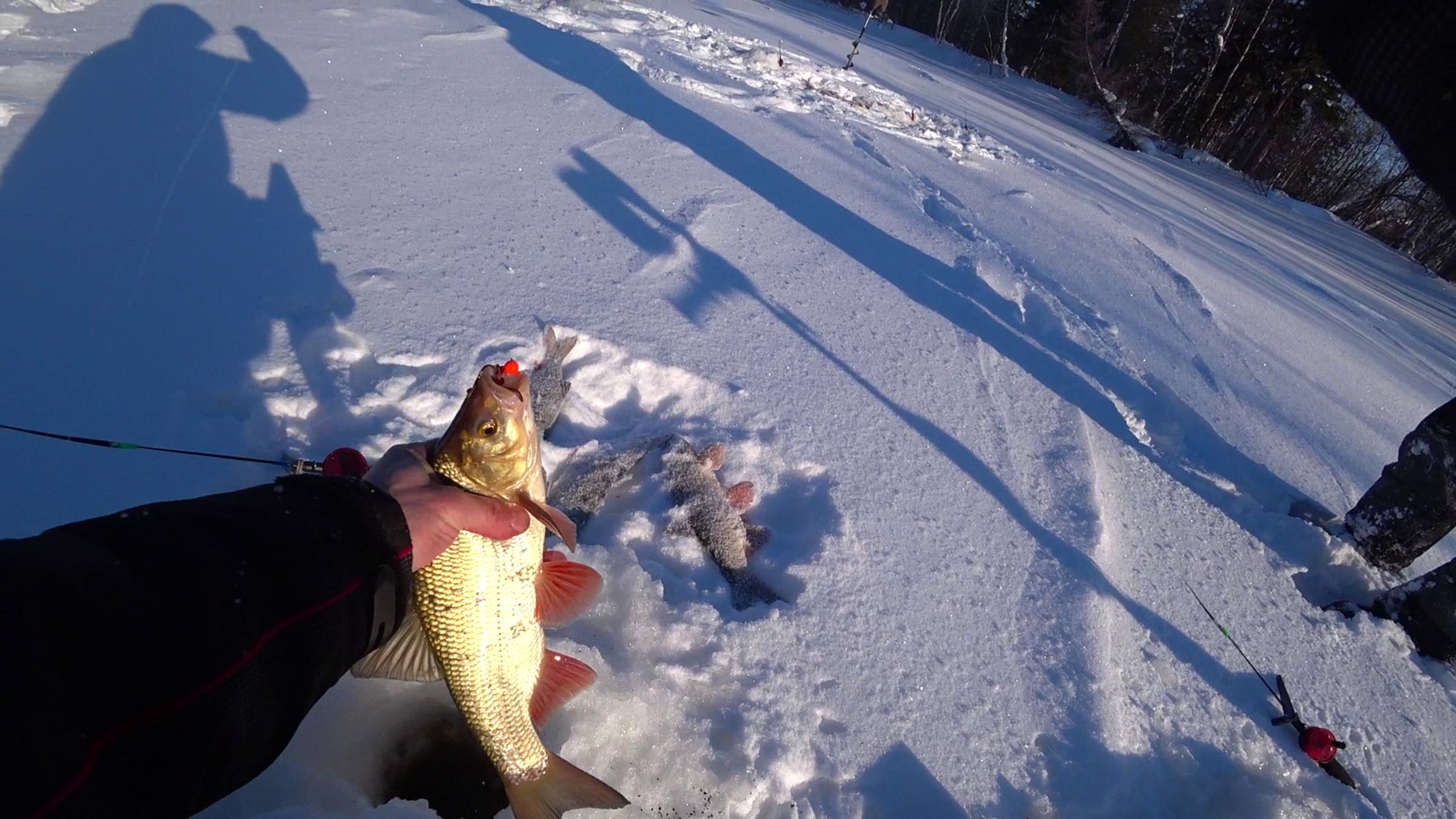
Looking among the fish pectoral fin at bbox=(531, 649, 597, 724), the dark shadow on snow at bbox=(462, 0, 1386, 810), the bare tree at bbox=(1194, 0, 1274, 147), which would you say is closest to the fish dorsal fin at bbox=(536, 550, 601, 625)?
the fish pectoral fin at bbox=(531, 649, 597, 724)

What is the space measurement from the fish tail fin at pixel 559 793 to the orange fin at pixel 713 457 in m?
1.18

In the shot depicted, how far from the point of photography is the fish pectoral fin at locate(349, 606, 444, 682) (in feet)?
4.81

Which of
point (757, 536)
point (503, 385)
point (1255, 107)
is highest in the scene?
point (1255, 107)

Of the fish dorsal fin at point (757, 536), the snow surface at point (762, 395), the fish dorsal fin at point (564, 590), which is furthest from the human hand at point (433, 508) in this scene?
the fish dorsal fin at point (757, 536)

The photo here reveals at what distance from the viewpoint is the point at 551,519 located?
4.58 ft

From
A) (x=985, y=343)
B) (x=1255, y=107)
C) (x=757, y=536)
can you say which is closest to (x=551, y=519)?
(x=757, y=536)

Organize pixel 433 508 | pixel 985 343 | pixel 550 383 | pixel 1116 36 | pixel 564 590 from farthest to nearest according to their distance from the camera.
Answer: pixel 1116 36 → pixel 985 343 → pixel 550 383 → pixel 564 590 → pixel 433 508

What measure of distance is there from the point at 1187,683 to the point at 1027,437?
113 cm

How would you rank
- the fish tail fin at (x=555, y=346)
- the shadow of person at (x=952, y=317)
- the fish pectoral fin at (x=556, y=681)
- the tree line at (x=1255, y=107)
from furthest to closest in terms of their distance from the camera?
the tree line at (x=1255, y=107)
the shadow of person at (x=952, y=317)
the fish tail fin at (x=555, y=346)
the fish pectoral fin at (x=556, y=681)

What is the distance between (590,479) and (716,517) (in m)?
0.46

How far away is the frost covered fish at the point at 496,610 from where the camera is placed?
1.37 metres

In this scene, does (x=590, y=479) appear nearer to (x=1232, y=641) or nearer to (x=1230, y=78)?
(x=1232, y=641)

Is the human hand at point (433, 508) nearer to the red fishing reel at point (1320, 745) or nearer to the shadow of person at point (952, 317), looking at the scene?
the shadow of person at point (952, 317)

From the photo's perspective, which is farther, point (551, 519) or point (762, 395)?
point (762, 395)
